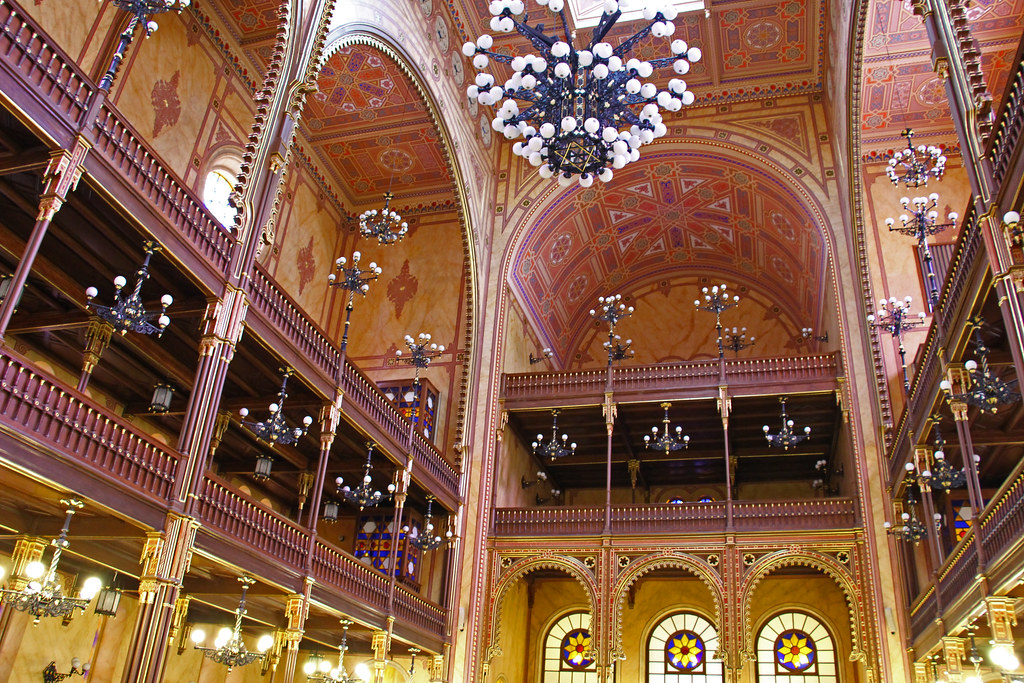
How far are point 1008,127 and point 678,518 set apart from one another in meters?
11.4

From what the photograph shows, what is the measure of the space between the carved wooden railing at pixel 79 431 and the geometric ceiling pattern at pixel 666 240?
13.5m

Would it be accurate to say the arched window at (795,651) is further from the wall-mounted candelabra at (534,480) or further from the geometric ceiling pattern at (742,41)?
the geometric ceiling pattern at (742,41)

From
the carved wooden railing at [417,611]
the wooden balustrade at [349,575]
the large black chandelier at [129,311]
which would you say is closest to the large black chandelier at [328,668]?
the wooden balustrade at [349,575]

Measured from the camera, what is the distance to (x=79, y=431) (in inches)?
346


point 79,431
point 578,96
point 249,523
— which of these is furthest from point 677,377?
point 79,431

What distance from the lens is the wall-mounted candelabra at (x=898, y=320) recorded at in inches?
620

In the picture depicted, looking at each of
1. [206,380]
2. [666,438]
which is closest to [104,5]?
[206,380]

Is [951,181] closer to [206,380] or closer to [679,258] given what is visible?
[679,258]

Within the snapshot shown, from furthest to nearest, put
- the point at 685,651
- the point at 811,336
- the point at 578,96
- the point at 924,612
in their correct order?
the point at 811,336 < the point at 685,651 < the point at 924,612 < the point at 578,96

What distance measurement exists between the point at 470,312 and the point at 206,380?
1035cm

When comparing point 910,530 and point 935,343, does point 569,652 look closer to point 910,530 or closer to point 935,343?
point 910,530

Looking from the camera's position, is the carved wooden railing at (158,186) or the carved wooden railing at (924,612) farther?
the carved wooden railing at (924,612)

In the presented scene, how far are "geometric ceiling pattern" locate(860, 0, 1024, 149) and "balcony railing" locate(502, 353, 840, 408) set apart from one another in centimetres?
555

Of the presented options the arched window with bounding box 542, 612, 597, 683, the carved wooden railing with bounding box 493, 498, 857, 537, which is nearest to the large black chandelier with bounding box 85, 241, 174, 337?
the carved wooden railing with bounding box 493, 498, 857, 537
